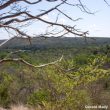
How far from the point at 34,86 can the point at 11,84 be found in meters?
3.00

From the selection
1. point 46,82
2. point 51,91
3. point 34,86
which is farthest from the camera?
point 34,86

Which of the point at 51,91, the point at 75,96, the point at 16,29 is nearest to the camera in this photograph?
the point at 16,29

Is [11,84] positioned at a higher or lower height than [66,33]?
lower

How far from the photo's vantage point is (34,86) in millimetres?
20562

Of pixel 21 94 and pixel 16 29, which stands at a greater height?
pixel 16 29

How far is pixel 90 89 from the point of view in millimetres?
13188

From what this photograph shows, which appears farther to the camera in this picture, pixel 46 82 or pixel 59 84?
pixel 46 82

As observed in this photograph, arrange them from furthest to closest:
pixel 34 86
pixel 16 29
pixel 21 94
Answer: pixel 21 94 < pixel 34 86 < pixel 16 29

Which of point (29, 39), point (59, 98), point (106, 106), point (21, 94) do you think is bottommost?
point (21, 94)

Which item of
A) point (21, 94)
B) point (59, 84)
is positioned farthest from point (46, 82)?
point (21, 94)

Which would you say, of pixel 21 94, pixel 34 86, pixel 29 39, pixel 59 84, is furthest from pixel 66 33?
pixel 21 94

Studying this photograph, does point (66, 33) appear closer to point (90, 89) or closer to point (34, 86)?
point (90, 89)

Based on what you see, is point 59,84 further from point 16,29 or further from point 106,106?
point 16,29

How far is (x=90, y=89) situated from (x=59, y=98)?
2034 mm
